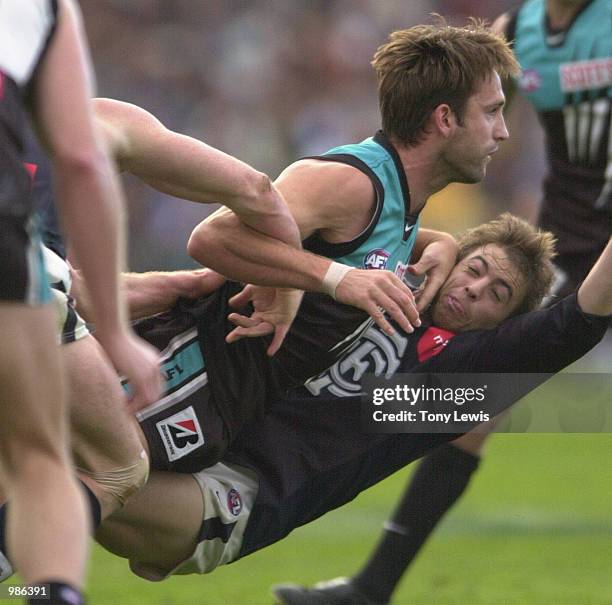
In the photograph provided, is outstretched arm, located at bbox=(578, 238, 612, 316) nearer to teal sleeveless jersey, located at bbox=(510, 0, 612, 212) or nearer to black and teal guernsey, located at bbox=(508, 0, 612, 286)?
black and teal guernsey, located at bbox=(508, 0, 612, 286)

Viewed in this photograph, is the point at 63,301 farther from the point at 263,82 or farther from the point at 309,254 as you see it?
the point at 263,82

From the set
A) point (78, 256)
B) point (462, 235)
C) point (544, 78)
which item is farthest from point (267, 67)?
point (78, 256)

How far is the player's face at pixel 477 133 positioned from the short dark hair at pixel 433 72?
0.03 meters

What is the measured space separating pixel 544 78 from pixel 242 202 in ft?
9.59

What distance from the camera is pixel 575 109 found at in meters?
6.20

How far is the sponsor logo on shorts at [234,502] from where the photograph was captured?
4176 millimetres

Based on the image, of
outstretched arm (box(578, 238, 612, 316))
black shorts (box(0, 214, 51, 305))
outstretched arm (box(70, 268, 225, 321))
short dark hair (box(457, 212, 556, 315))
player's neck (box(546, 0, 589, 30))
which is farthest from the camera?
player's neck (box(546, 0, 589, 30))

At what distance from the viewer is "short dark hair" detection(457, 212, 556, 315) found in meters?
4.56

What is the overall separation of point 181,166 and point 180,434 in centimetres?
86

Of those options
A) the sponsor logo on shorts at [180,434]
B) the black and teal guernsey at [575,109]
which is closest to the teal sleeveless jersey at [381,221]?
the sponsor logo on shorts at [180,434]

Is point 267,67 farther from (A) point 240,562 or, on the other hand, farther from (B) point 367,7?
(A) point 240,562

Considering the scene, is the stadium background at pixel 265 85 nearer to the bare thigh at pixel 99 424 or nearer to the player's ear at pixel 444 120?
the player's ear at pixel 444 120

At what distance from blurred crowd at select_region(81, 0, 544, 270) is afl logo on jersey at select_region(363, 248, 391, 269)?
32.2 feet

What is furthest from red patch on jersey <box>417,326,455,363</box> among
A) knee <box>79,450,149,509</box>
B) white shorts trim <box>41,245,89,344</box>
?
white shorts trim <box>41,245,89,344</box>
